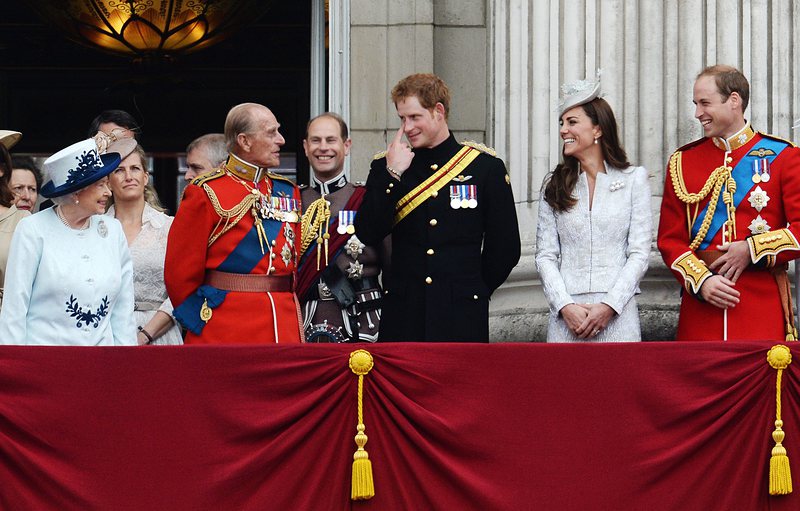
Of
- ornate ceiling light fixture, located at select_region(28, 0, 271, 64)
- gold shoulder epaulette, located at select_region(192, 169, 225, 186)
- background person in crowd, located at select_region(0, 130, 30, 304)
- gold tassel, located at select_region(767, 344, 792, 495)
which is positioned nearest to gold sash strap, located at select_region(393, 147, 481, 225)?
gold shoulder epaulette, located at select_region(192, 169, 225, 186)

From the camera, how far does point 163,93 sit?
13.9 meters

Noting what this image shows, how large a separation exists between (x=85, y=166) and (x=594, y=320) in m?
2.15

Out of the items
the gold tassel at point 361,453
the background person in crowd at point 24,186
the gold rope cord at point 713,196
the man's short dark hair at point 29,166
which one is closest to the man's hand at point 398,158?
the gold tassel at point 361,453

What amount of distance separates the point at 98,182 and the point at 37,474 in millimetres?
1195

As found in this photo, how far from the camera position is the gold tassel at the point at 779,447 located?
6191 mm

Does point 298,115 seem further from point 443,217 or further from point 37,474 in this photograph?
point 37,474

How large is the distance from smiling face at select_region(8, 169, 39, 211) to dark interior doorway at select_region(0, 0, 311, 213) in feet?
16.4

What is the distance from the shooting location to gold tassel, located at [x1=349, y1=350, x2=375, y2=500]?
6.12 meters

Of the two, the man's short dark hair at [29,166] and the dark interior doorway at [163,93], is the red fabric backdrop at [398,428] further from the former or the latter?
the dark interior doorway at [163,93]

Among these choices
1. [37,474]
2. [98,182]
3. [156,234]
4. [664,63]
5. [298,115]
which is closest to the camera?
[37,474]

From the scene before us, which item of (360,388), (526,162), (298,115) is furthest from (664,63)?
(298,115)

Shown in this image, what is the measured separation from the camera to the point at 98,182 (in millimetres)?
6637

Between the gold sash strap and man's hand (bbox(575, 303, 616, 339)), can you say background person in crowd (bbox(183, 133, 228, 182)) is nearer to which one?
the gold sash strap

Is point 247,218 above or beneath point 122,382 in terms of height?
above
